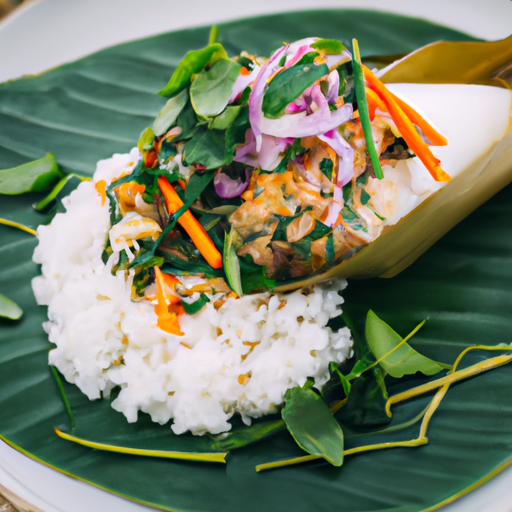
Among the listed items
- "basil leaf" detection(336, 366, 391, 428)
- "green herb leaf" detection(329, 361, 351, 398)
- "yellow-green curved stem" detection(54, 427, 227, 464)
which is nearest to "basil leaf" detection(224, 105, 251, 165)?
"green herb leaf" detection(329, 361, 351, 398)

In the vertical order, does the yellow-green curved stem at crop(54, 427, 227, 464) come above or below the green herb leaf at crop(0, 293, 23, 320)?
below

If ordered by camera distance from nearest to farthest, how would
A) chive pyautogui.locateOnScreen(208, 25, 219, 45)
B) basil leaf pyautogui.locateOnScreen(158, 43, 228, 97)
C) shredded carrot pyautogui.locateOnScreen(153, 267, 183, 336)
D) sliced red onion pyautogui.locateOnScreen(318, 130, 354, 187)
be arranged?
sliced red onion pyautogui.locateOnScreen(318, 130, 354, 187)
basil leaf pyautogui.locateOnScreen(158, 43, 228, 97)
shredded carrot pyautogui.locateOnScreen(153, 267, 183, 336)
chive pyautogui.locateOnScreen(208, 25, 219, 45)

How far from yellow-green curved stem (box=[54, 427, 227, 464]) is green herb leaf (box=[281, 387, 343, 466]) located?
292mm

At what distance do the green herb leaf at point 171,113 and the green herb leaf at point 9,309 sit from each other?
42.3 inches

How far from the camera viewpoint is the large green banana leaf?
5.53ft

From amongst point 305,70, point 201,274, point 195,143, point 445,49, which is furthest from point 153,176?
point 445,49

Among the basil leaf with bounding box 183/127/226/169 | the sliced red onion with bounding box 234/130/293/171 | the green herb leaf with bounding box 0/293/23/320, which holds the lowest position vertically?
the green herb leaf with bounding box 0/293/23/320

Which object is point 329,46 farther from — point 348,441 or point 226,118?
point 348,441

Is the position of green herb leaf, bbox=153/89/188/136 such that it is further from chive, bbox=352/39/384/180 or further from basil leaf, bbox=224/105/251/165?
chive, bbox=352/39/384/180

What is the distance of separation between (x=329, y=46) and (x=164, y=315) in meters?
1.16

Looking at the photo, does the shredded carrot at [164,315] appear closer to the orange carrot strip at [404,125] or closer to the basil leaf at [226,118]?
the basil leaf at [226,118]

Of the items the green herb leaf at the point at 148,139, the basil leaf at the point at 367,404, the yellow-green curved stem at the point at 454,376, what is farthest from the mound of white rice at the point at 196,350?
the green herb leaf at the point at 148,139

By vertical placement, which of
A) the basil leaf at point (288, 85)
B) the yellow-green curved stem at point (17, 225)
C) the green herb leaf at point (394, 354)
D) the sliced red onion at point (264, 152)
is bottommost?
the green herb leaf at point (394, 354)

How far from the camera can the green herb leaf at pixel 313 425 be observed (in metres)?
1.69
